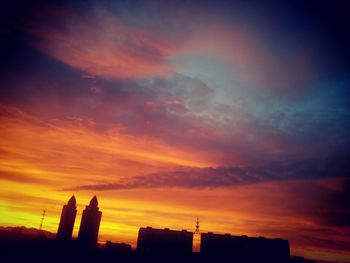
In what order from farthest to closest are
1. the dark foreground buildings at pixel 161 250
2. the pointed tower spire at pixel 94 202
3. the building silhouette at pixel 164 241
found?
the pointed tower spire at pixel 94 202
the building silhouette at pixel 164 241
the dark foreground buildings at pixel 161 250

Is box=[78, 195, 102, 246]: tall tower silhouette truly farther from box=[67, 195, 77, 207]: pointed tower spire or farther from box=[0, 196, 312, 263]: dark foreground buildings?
box=[0, 196, 312, 263]: dark foreground buildings

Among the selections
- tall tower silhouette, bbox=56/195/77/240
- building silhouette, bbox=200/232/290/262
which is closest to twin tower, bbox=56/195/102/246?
tall tower silhouette, bbox=56/195/77/240

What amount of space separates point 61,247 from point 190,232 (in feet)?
100

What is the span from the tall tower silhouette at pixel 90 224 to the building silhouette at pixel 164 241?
1197 inches

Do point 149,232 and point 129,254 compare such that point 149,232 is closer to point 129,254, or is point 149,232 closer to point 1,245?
point 129,254

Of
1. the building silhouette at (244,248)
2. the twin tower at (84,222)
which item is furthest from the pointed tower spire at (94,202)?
the building silhouette at (244,248)

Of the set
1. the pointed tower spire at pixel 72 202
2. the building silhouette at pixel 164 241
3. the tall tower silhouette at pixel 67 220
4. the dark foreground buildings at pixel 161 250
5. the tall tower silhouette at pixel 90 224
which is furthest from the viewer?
the pointed tower spire at pixel 72 202

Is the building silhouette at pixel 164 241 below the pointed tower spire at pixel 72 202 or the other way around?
below

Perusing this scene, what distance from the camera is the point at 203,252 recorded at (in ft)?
230

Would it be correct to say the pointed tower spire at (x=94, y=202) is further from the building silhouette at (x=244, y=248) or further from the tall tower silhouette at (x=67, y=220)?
the building silhouette at (x=244, y=248)

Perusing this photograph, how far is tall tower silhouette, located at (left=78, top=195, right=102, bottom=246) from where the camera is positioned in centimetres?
9694

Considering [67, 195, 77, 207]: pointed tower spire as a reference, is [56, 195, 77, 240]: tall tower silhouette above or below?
below

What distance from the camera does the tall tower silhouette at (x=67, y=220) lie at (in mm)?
98500

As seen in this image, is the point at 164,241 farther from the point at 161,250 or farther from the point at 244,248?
the point at 244,248
